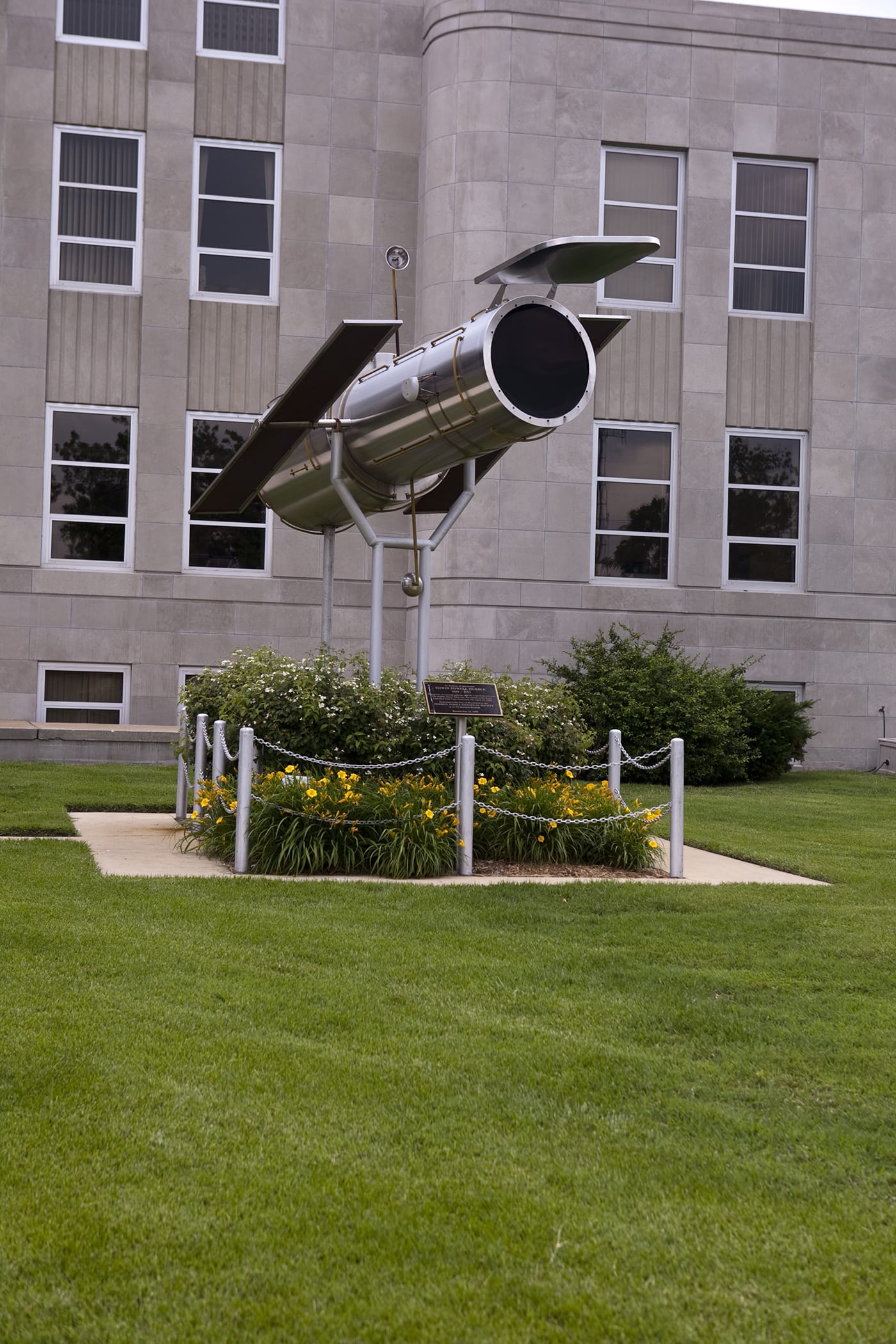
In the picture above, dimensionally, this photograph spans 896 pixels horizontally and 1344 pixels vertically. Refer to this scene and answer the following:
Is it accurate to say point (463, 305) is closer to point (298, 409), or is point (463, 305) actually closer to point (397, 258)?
point (397, 258)

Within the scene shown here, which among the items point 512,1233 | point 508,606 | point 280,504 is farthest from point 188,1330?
point 508,606

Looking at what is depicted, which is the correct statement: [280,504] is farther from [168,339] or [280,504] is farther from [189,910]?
[168,339]

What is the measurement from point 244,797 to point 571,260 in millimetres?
4630

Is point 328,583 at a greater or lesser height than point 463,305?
lesser

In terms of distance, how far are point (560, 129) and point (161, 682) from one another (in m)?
10.9

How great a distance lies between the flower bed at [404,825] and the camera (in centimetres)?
999

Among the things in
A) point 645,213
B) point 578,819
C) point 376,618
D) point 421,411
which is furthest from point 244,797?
point 645,213

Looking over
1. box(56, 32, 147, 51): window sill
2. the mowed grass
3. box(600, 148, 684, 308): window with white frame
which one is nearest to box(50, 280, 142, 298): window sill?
box(56, 32, 147, 51): window sill

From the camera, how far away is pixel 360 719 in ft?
37.1

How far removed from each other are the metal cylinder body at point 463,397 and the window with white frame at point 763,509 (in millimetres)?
11627

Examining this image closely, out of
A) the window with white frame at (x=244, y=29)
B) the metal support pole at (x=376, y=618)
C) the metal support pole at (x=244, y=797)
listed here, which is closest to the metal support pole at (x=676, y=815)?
the metal support pole at (x=376, y=618)

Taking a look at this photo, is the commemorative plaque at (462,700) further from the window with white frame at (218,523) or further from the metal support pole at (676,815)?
the window with white frame at (218,523)

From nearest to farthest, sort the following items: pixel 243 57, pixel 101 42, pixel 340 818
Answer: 1. pixel 340 818
2. pixel 101 42
3. pixel 243 57

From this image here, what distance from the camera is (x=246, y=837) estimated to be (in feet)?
32.4
